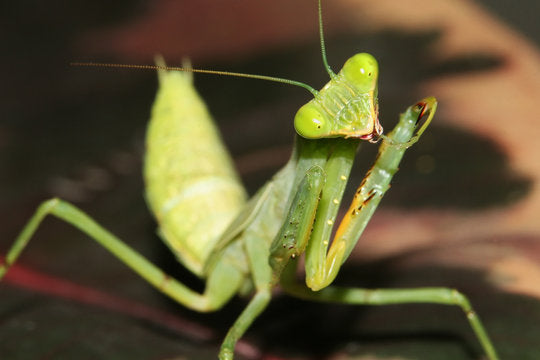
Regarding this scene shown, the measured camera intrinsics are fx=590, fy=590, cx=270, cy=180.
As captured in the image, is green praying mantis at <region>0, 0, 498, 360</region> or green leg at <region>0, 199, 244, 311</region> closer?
green praying mantis at <region>0, 0, 498, 360</region>

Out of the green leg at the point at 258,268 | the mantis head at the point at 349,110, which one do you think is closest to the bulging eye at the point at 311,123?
the mantis head at the point at 349,110

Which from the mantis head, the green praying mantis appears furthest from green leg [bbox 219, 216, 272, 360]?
the mantis head

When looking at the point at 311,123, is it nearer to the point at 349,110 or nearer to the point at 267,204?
the point at 349,110

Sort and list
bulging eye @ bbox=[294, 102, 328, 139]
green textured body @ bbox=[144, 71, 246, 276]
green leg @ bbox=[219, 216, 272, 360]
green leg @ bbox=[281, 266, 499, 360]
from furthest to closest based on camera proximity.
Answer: green textured body @ bbox=[144, 71, 246, 276] < green leg @ bbox=[219, 216, 272, 360] < green leg @ bbox=[281, 266, 499, 360] < bulging eye @ bbox=[294, 102, 328, 139]

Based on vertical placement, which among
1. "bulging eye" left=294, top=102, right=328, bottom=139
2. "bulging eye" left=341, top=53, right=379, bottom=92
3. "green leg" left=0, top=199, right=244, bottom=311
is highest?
"bulging eye" left=341, top=53, right=379, bottom=92

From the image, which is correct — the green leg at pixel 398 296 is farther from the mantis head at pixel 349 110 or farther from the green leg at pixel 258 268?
the mantis head at pixel 349 110

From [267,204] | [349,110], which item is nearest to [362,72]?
[349,110]

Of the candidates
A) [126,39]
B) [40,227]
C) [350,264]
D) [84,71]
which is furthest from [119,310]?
[126,39]

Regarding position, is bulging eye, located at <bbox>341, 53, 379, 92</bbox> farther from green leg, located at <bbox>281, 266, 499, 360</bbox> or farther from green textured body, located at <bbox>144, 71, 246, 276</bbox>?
green textured body, located at <bbox>144, 71, 246, 276</bbox>

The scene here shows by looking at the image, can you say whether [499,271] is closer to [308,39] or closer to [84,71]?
[308,39]
